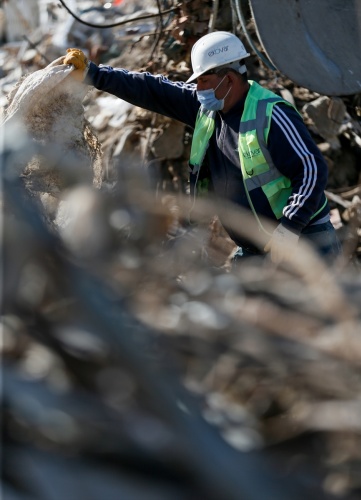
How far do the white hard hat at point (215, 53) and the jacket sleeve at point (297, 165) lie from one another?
1.35 ft

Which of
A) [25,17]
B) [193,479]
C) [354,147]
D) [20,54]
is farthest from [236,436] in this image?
[25,17]

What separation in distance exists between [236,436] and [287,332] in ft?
0.71

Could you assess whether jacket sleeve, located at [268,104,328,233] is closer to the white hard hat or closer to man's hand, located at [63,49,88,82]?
the white hard hat

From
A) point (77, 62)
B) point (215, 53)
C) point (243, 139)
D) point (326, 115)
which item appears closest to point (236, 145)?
point (243, 139)

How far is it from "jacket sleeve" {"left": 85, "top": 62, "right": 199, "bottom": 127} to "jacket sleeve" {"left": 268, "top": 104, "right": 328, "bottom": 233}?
65 centimetres

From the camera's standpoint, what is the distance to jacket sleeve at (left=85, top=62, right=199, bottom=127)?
478cm

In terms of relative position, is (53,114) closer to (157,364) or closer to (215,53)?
(215,53)

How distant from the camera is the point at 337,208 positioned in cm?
664

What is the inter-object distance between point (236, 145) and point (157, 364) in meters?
2.95

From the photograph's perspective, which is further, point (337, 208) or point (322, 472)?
point (337, 208)

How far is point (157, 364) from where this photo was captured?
167 centimetres

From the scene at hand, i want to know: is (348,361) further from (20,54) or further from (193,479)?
(20,54)

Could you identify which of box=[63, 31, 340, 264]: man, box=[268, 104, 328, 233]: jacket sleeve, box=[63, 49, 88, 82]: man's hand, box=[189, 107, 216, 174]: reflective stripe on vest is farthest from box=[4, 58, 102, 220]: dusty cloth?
box=[268, 104, 328, 233]: jacket sleeve

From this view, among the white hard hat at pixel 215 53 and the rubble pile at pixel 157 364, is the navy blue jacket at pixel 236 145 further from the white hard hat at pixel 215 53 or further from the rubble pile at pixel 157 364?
the rubble pile at pixel 157 364
